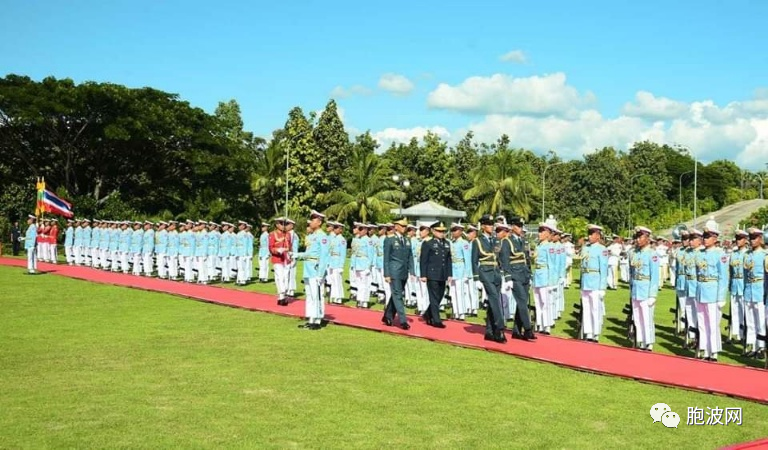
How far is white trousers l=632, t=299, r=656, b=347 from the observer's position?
11.4 metres

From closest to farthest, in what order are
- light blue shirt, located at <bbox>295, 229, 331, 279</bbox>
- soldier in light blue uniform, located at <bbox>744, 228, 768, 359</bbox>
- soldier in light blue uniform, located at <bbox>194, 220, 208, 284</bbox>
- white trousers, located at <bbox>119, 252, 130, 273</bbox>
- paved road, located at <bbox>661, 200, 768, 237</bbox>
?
1. soldier in light blue uniform, located at <bbox>744, 228, 768, 359</bbox>
2. light blue shirt, located at <bbox>295, 229, 331, 279</bbox>
3. soldier in light blue uniform, located at <bbox>194, 220, 208, 284</bbox>
4. white trousers, located at <bbox>119, 252, 130, 273</bbox>
5. paved road, located at <bbox>661, 200, 768, 237</bbox>

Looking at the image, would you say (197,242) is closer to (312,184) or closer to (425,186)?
(312,184)

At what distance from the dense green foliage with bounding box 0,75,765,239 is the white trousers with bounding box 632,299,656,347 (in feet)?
112

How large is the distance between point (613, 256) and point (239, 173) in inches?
1069

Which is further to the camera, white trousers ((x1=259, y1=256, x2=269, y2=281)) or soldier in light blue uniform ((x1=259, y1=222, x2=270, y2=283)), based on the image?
white trousers ((x1=259, y1=256, x2=269, y2=281))

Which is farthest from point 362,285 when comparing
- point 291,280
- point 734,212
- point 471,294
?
point 734,212

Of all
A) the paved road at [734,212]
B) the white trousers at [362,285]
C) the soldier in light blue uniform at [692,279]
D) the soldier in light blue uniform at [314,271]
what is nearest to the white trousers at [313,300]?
the soldier in light blue uniform at [314,271]

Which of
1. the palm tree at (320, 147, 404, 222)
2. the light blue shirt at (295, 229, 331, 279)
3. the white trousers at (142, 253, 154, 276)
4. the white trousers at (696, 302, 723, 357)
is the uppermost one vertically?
the palm tree at (320, 147, 404, 222)

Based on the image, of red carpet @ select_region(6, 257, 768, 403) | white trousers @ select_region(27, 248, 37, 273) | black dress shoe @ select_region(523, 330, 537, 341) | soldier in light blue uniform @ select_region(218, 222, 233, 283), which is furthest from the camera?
white trousers @ select_region(27, 248, 37, 273)

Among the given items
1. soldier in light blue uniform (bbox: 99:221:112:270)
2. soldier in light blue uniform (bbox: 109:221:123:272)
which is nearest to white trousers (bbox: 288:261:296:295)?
soldier in light blue uniform (bbox: 109:221:123:272)

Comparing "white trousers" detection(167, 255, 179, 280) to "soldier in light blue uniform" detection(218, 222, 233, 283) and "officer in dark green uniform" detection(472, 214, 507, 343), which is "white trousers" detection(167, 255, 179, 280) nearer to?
"soldier in light blue uniform" detection(218, 222, 233, 283)

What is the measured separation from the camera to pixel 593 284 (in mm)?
12508

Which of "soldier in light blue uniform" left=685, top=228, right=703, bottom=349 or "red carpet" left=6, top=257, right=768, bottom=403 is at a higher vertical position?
"soldier in light blue uniform" left=685, top=228, right=703, bottom=349

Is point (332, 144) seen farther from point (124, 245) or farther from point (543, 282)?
point (543, 282)
